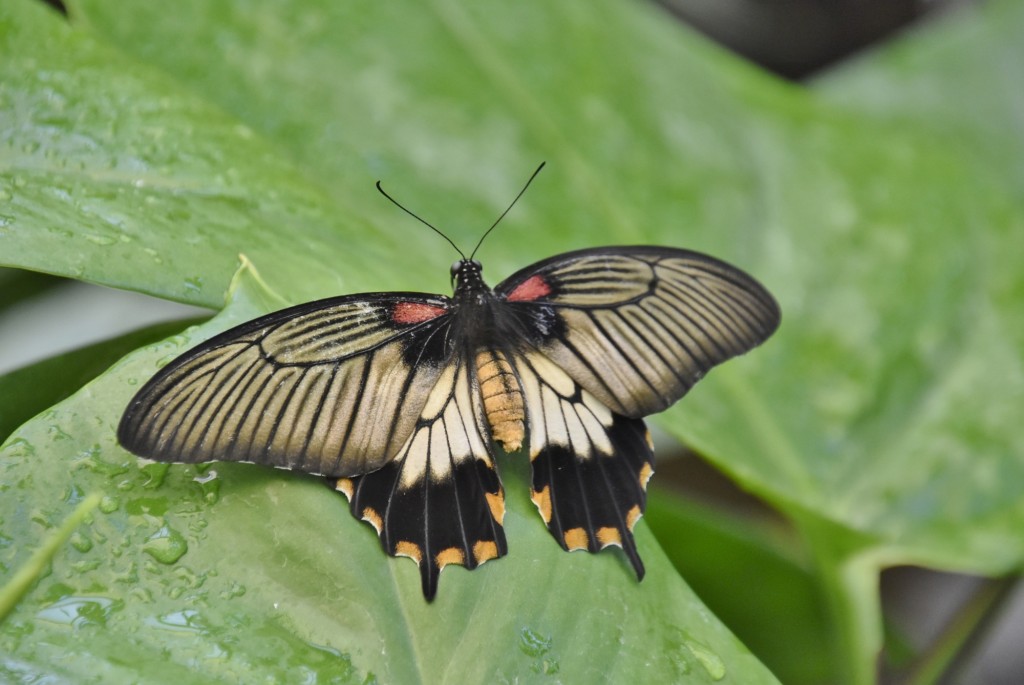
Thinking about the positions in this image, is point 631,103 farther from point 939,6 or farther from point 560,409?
point 939,6

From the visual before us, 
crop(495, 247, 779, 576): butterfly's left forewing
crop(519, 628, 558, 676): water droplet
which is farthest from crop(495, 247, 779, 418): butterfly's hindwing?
crop(519, 628, 558, 676): water droplet

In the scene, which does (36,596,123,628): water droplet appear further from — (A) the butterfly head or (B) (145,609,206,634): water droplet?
(A) the butterfly head

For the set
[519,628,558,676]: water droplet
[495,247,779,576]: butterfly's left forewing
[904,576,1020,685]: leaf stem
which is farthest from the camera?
[904,576,1020,685]: leaf stem

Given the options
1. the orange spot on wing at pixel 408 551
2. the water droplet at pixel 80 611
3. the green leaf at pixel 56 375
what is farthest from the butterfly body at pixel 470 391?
the green leaf at pixel 56 375

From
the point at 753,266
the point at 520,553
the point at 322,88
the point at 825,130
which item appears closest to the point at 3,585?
the point at 520,553

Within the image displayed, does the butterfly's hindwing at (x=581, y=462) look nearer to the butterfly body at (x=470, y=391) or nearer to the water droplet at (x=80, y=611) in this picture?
the butterfly body at (x=470, y=391)

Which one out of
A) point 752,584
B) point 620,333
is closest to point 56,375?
point 620,333

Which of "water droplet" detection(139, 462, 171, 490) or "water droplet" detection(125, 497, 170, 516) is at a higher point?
"water droplet" detection(139, 462, 171, 490)
